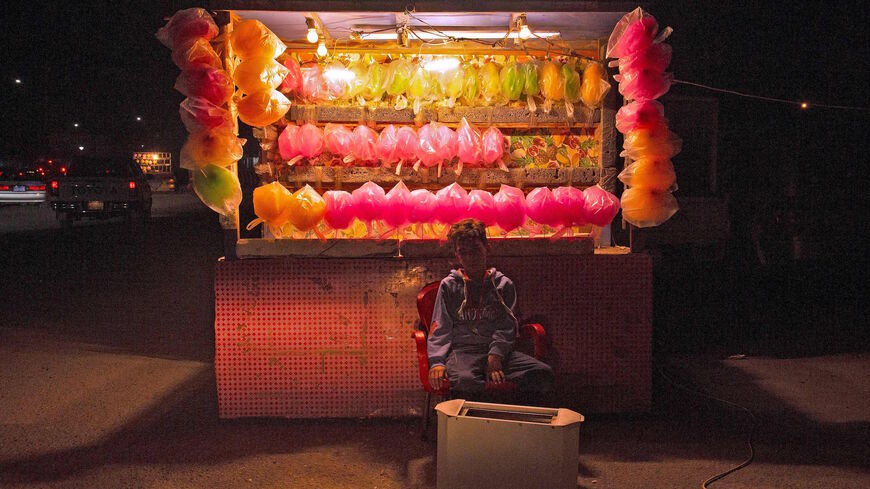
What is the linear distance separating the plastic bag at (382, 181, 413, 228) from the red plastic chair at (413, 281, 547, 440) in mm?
585

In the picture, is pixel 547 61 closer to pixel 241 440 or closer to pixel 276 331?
pixel 276 331

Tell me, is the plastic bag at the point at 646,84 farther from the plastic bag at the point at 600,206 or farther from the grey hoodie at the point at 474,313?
the grey hoodie at the point at 474,313

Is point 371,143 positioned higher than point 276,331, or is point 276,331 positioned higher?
point 371,143

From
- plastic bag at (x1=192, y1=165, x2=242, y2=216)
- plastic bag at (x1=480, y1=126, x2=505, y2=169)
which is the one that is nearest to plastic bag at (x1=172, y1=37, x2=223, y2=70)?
plastic bag at (x1=192, y1=165, x2=242, y2=216)

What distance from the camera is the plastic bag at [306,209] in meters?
5.18

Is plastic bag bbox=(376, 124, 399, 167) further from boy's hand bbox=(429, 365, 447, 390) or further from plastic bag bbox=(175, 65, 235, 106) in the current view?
boy's hand bbox=(429, 365, 447, 390)

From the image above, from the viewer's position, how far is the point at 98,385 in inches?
257

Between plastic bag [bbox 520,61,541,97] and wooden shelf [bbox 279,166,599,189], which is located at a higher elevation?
plastic bag [bbox 520,61,541,97]

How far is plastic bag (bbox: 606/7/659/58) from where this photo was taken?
4.96 metres

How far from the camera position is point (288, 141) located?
5668 millimetres

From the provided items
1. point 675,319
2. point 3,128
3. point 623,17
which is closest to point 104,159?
point 675,319

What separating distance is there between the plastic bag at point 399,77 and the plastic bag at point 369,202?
1.06m

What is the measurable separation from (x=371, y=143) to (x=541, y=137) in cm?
159

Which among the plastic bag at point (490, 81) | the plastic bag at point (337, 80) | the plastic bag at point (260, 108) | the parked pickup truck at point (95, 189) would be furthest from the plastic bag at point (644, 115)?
the parked pickup truck at point (95, 189)
